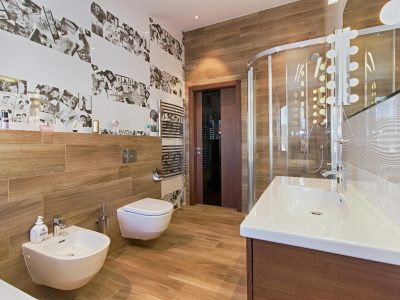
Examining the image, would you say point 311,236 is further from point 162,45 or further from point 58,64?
point 162,45

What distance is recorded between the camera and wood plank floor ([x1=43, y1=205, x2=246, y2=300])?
165cm

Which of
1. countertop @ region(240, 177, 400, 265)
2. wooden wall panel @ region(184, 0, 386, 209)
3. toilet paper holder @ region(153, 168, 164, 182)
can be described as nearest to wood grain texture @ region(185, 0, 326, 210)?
wooden wall panel @ region(184, 0, 386, 209)

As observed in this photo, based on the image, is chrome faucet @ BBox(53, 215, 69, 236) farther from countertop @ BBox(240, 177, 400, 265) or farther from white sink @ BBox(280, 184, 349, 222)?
white sink @ BBox(280, 184, 349, 222)

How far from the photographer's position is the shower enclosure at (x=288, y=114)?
8.48ft

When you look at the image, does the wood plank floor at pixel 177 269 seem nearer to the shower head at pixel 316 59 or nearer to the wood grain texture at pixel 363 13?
the wood grain texture at pixel 363 13

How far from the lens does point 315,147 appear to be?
8.78 feet

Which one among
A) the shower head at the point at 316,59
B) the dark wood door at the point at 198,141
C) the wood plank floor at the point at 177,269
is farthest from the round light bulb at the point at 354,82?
the dark wood door at the point at 198,141

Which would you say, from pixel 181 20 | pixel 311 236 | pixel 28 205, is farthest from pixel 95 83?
pixel 311 236

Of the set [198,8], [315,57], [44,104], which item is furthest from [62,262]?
[198,8]

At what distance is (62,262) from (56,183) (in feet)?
2.20

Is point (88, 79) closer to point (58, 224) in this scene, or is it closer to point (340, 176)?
point (58, 224)

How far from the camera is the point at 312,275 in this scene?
0.68 meters

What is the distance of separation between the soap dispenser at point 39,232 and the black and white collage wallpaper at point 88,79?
30.1 inches

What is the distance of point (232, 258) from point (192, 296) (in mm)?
622
